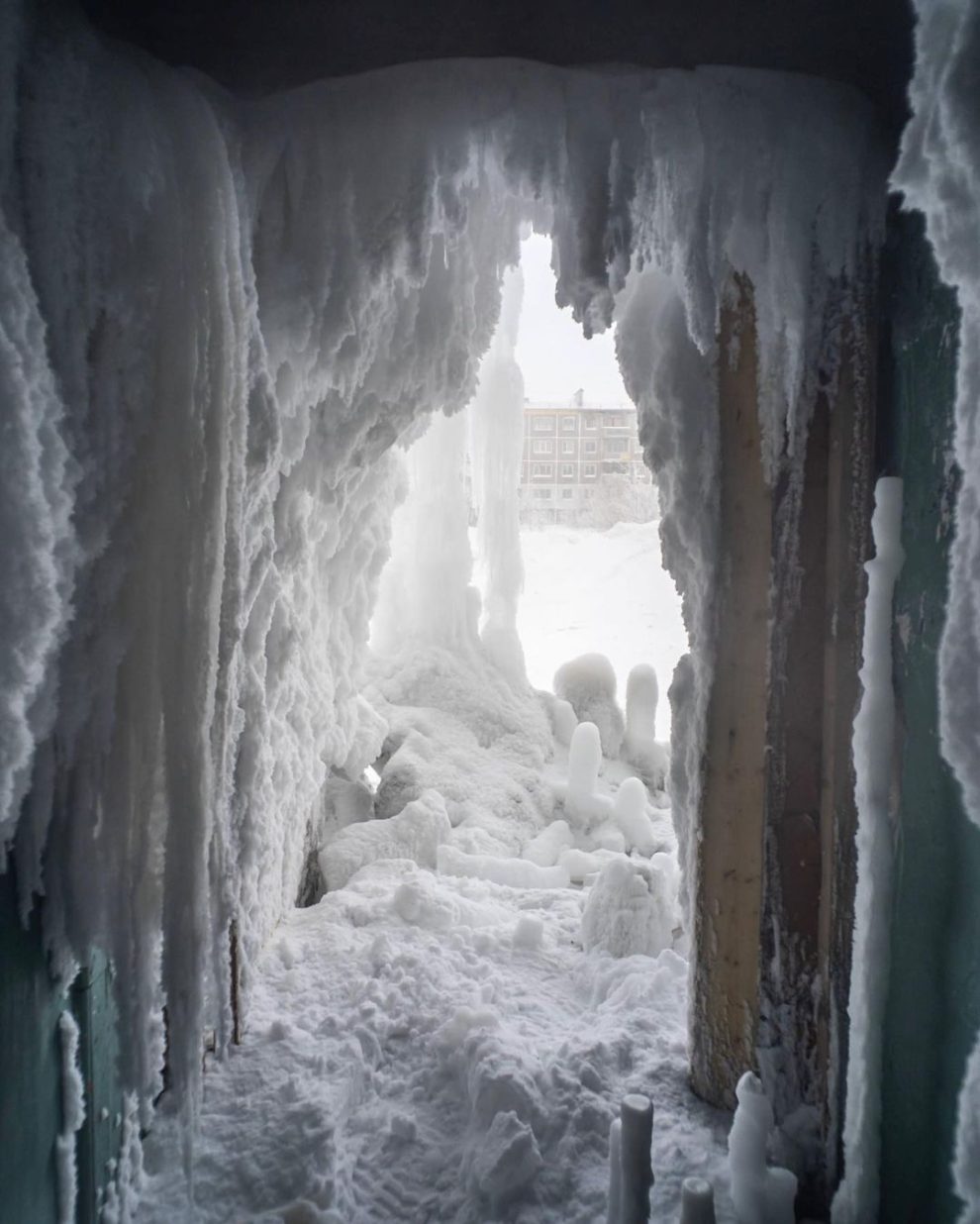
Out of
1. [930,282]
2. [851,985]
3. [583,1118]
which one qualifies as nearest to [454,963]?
[583,1118]

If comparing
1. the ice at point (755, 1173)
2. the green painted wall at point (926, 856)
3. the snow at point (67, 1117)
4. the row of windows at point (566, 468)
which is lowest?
the ice at point (755, 1173)

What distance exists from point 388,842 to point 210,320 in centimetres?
366

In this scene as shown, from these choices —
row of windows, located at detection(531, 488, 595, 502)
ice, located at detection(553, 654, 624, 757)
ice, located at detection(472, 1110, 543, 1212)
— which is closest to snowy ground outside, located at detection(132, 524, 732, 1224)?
ice, located at detection(472, 1110, 543, 1212)

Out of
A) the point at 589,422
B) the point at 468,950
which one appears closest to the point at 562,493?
the point at 589,422

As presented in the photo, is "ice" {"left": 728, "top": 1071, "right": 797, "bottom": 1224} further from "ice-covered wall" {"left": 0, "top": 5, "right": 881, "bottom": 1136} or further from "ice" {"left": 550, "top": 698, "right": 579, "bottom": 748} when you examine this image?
"ice" {"left": 550, "top": 698, "right": 579, "bottom": 748}

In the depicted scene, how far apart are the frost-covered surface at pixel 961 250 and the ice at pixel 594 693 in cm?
620

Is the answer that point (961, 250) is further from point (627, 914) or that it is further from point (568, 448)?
point (568, 448)

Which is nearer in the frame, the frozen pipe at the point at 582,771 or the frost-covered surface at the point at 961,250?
the frost-covered surface at the point at 961,250

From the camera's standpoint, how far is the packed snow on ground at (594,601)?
797 centimetres

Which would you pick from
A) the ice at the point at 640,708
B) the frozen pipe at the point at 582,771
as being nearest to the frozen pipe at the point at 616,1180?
the frozen pipe at the point at 582,771

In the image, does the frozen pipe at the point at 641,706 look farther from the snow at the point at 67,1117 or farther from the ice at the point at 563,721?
the snow at the point at 67,1117

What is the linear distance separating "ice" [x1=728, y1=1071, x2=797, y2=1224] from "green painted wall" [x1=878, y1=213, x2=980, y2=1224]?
249 mm

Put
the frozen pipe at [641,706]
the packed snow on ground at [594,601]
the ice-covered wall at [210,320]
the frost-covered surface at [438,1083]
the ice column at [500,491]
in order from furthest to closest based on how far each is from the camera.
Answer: the packed snow on ground at [594,601]
the frozen pipe at [641,706]
the ice column at [500,491]
the frost-covered surface at [438,1083]
the ice-covered wall at [210,320]

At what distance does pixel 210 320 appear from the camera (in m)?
1.66
